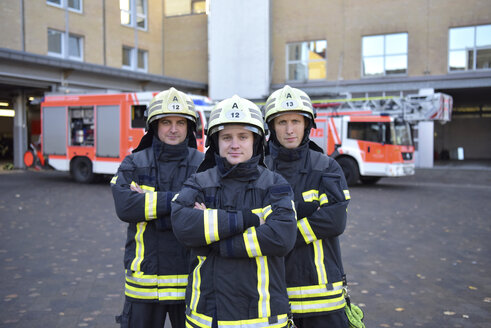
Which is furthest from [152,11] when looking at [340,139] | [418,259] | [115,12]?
[418,259]

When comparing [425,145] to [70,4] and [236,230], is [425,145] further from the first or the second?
[236,230]

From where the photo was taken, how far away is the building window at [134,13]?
25.7m

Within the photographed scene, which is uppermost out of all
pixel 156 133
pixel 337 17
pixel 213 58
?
pixel 337 17

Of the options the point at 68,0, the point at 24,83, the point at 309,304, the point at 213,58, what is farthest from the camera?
the point at 213,58

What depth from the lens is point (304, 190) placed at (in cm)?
259

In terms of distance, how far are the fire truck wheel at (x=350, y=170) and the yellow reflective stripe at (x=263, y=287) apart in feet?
43.1

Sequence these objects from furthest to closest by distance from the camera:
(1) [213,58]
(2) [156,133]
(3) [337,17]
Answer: (1) [213,58] < (3) [337,17] < (2) [156,133]

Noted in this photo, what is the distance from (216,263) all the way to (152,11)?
28819mm

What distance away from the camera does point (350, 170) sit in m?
15.1

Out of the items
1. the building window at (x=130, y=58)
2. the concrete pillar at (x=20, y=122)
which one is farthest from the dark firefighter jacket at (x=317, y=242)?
the building window at (x=130, y=58)

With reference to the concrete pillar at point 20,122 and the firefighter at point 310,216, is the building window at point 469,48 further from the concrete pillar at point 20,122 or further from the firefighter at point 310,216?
the firefighter at point 310,216

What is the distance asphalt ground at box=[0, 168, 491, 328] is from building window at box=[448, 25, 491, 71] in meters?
13.0

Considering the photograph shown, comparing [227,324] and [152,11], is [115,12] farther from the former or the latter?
[227,324]

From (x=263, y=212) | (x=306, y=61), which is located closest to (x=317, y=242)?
(x=263, y=212)
